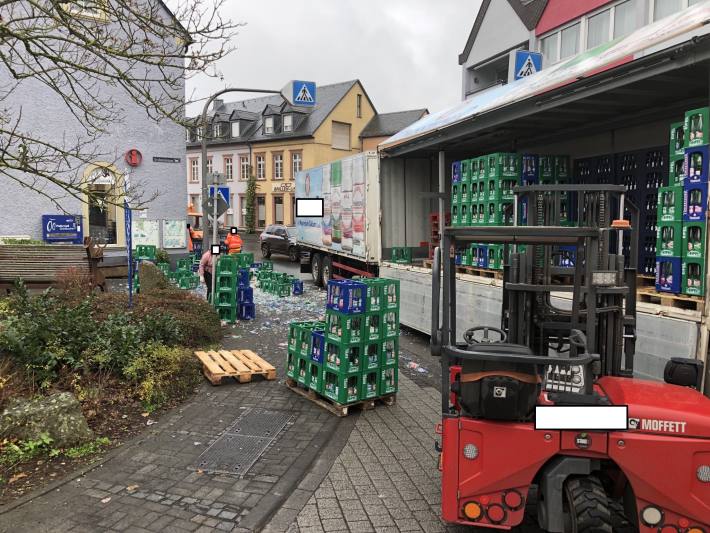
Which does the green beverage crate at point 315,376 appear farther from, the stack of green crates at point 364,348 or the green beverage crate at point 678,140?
the green beverage crate at point 678,140

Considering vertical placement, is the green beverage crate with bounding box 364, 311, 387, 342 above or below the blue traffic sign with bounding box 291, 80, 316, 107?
below

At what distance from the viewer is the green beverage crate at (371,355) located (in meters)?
6.59

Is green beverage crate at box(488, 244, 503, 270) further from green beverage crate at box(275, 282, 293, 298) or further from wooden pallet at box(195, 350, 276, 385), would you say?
green beverage crate at box(275, 282, 293, 298)

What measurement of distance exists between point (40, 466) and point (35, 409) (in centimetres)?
59

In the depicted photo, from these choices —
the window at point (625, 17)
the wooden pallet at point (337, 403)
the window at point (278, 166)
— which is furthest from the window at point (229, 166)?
the wooden pallet at point (337, 403)

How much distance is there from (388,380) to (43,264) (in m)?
8.98

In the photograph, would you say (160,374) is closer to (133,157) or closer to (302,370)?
(302,370)

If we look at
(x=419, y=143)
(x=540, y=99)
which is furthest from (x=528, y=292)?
(x=419, y=143)

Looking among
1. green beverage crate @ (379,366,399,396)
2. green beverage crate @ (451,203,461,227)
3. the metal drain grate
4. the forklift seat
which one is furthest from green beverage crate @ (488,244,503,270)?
the forklift seat

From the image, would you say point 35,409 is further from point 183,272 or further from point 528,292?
point 183,272

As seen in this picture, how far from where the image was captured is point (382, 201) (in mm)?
12633

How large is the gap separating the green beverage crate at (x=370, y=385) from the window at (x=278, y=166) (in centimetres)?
4409

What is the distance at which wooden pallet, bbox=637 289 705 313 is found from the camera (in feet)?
16.9

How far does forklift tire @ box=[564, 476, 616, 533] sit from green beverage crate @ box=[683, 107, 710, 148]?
3468 mm
